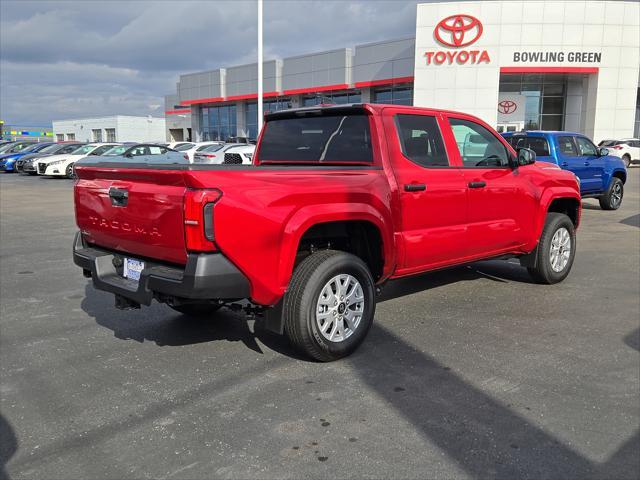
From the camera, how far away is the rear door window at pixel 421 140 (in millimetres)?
4961

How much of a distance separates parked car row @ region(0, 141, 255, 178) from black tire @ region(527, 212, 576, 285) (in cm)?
1480

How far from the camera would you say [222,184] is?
3527mm

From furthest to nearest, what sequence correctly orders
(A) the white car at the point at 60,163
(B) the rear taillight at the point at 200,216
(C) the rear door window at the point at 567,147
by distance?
(A) the white car at the point at 60,163 → (C) the rear door window at the point at 567,147 → (B) the rear taillight at the point at 200,216

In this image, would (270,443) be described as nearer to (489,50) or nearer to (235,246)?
(235,246)

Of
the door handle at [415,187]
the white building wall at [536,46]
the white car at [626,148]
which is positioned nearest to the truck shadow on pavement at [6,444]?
the door handle at [415,187]

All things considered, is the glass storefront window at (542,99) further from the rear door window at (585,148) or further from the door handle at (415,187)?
the door handle at (415,187)

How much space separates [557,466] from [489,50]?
1388 inches

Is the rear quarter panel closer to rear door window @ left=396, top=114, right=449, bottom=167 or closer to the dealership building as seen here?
rear door window @ left=396, top=114, right=449, bottom=167

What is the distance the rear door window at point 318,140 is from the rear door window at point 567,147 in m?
8.86

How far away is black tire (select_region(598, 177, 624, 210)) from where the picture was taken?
14172 millimetres

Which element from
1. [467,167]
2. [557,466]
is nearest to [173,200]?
[557,466]

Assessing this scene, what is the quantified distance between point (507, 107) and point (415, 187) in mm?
34261

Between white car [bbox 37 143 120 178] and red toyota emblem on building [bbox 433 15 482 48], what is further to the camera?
red toyota emblem on building [bbox 433 15 482 48]

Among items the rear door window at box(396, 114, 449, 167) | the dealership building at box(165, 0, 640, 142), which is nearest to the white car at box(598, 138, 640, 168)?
the dealership building at box(165, 0, 640, 142)
